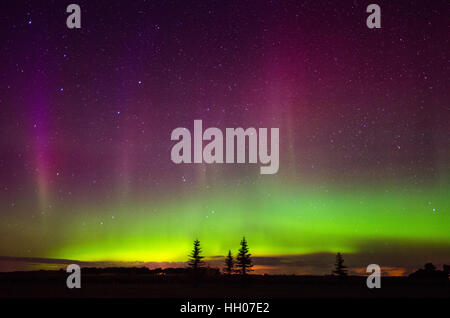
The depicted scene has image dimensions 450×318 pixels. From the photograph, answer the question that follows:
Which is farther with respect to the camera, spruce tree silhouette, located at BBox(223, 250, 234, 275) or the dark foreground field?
spruce tree silhouette, located at BBox(223, 250, 234, 275)

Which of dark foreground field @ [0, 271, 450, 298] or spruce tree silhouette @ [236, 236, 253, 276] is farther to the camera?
spruce tree silhouette @ [236, 236, 253, 276]

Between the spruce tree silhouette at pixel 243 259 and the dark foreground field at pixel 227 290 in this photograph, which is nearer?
the dark foreground field at pixel 227 290

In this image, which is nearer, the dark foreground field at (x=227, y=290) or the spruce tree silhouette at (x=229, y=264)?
the dark foreground field at (x=227, y=290)

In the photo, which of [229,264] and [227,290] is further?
[229,264]
